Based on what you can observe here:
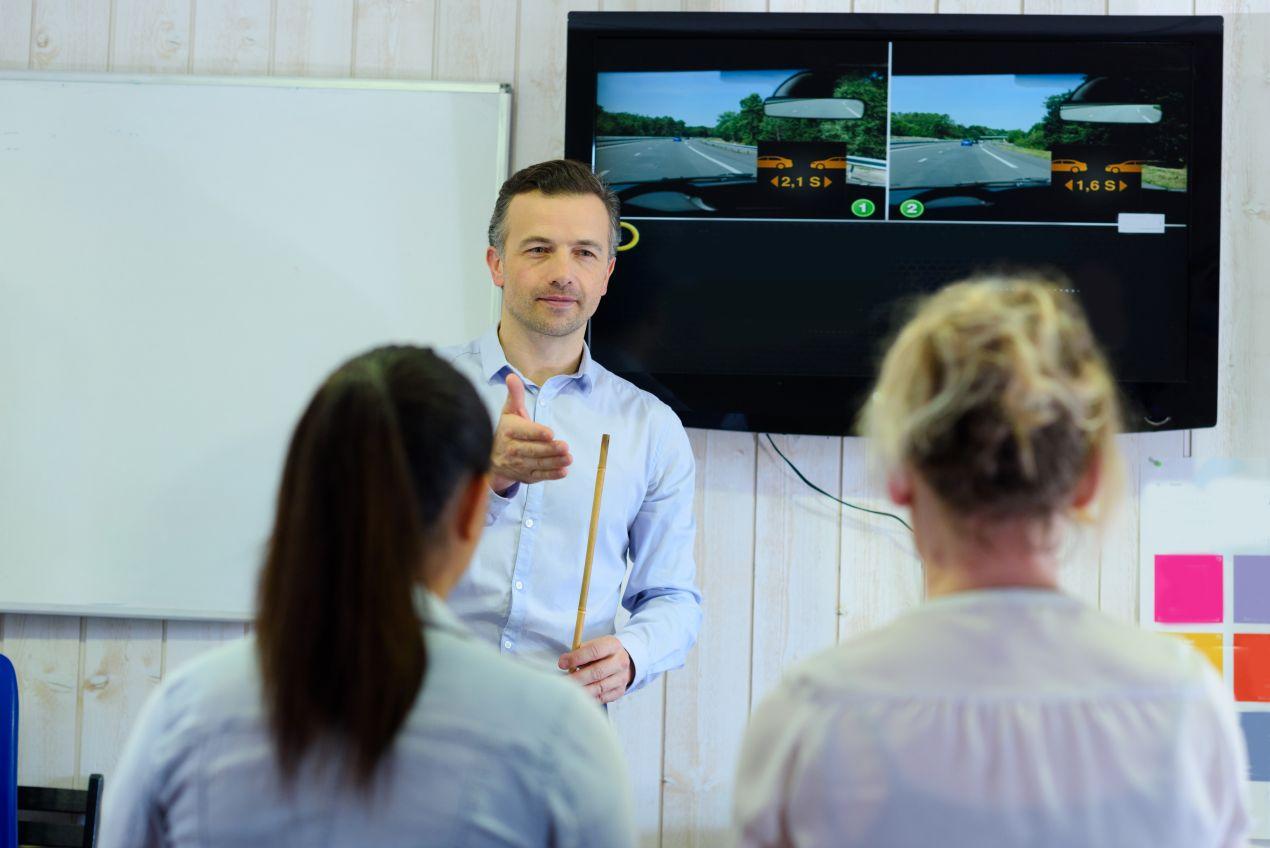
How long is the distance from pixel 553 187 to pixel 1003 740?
4.81ft

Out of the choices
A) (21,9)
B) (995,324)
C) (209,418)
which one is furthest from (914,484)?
(21,9)

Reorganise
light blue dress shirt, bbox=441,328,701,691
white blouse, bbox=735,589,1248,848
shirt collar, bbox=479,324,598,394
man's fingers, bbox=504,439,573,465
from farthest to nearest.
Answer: shirt collar, bbox=479,324,598,394 < light blue dress shirt, bbox=441,328,701,691 < man's fingers, bbox=504,439,573,465 < white blouse, bbox=735,589,1248,848

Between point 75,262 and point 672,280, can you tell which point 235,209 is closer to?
point 75,262

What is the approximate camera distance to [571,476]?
2.06 metres

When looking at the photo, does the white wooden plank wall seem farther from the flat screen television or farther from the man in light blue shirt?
the man in light blue shirt

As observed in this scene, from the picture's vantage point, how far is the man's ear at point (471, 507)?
37.5 inches

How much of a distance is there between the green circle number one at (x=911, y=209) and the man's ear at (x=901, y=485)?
149 cm

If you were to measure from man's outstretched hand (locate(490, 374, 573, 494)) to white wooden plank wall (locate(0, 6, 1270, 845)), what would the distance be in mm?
776

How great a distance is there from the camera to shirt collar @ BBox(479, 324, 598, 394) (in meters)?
2.10

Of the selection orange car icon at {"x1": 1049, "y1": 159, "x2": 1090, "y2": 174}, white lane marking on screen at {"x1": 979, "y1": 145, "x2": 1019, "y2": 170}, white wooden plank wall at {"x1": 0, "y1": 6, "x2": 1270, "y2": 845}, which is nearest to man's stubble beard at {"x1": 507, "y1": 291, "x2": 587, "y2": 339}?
white wooden plank wall at {"x1": 0, "y1": 6, "x2": 1270, "y2": 845}

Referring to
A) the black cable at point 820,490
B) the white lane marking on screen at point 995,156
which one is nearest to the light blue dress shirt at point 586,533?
the black cable at point 820,490

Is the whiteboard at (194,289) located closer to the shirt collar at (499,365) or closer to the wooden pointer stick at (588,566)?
the shirt collar at (499,365)

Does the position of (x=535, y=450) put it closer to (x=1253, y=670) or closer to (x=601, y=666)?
(x=601, y=666)

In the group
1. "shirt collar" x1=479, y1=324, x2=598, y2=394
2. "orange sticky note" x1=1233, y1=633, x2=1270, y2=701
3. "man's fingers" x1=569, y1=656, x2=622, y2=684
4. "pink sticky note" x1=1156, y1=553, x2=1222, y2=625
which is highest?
"shirt collar" x1=479, y1=324, x2=598, y2=394
